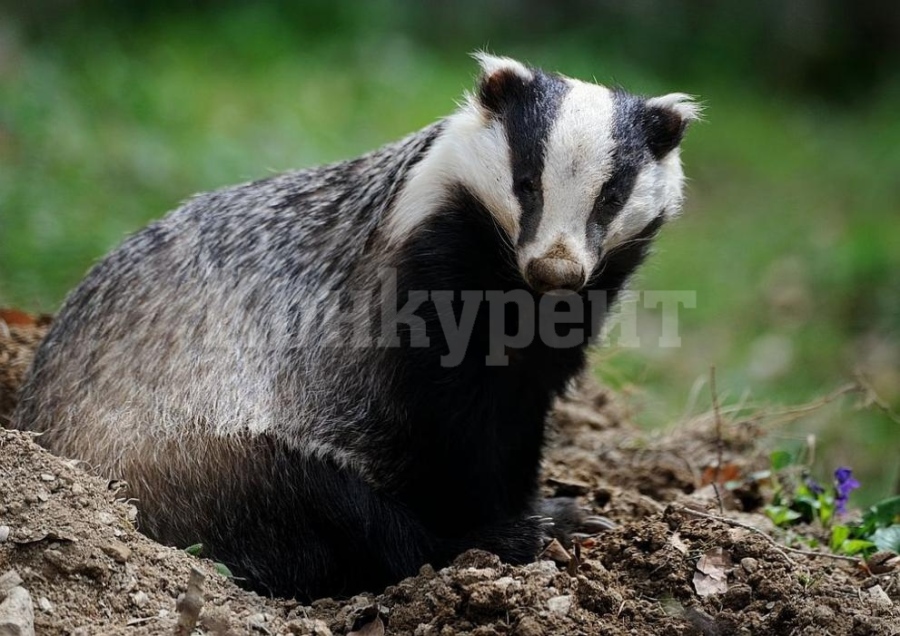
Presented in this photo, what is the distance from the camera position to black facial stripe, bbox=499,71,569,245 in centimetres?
357

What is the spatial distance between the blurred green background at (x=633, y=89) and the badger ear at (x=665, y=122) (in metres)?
1.77

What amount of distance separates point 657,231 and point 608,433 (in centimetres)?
138

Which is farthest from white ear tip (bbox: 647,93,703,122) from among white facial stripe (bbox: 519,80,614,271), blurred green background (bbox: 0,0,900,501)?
blurred green background (bbox: 0,0,900,501)

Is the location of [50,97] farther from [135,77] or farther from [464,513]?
[464,513]

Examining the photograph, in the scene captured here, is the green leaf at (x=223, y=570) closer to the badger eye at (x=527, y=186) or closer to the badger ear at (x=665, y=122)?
the badger eye at (x=527, y=186)

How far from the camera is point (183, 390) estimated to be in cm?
383

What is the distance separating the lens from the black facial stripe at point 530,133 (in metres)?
3.57

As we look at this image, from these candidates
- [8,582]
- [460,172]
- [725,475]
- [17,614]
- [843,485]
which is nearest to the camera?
[17,614]

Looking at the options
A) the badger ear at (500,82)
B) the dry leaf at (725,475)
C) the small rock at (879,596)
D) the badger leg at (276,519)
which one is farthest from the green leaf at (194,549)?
the dry leaf at (725,475)

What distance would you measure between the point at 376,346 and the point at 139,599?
3.94 ft

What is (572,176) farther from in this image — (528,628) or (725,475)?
(725,475)

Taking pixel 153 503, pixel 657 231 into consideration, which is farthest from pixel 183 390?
pixel 657 231

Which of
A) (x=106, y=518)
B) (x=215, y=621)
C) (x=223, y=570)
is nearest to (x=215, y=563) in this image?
(x=223, y=570)

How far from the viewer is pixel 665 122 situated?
13.0 feet
